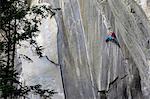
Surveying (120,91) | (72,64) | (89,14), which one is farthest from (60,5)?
(120,91)

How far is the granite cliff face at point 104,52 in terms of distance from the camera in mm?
13812

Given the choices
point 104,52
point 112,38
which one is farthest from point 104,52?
point 112,38

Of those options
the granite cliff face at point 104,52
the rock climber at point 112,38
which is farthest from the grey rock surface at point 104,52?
the rock climber at point 112,38

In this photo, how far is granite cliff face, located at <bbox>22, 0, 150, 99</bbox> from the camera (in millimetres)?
13812

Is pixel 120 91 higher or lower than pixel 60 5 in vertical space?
lower

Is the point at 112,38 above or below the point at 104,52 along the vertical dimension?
above

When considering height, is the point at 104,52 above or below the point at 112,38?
below

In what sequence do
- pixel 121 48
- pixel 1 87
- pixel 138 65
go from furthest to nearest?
pixel 121 48
pixel 138 65
pixel 1 87

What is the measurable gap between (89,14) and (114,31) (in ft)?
4.20

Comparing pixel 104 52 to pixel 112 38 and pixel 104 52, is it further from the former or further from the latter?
pixel 112 38

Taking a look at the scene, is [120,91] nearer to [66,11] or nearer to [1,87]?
[66,11]

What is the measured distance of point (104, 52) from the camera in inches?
577

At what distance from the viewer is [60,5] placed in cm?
1630

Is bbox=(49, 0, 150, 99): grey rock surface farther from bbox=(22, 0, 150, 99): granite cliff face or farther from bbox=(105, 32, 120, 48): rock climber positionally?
bbox=(105, 32, 120, 48): rock climber
